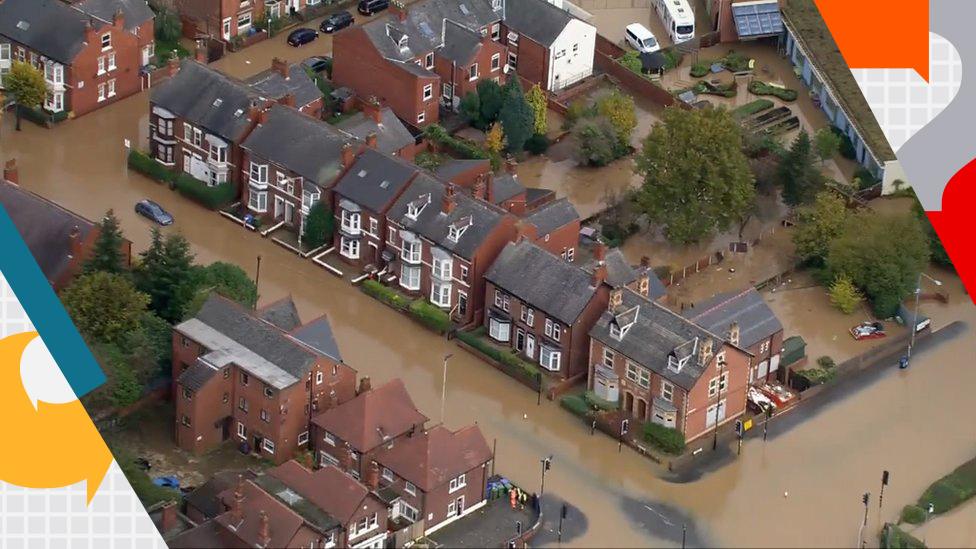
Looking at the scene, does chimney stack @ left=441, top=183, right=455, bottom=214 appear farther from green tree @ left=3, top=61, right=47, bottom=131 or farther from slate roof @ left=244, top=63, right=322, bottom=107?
green tree @ left=3, top=61, right=47, bottom=131

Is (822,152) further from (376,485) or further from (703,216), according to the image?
(376,485)

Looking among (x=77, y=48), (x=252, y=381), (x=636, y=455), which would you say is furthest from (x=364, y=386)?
(x=77, y=48)

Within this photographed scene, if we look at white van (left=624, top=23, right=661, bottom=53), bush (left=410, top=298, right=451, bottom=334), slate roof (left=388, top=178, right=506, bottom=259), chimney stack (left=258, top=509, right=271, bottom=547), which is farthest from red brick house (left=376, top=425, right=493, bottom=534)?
white van (left=624, top=23, right=661, bottom=53)

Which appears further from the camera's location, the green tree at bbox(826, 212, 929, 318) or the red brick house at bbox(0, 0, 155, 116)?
the red brick house at bbox(0, 0, 155, 116)

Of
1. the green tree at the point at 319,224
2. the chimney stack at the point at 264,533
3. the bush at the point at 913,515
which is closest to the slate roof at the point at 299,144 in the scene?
the green tree at the point at 319,224

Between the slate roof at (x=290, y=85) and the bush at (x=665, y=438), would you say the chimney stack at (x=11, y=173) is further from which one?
the bush at (x=665, y=438)

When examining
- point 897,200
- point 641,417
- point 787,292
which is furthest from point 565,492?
point 897,200
